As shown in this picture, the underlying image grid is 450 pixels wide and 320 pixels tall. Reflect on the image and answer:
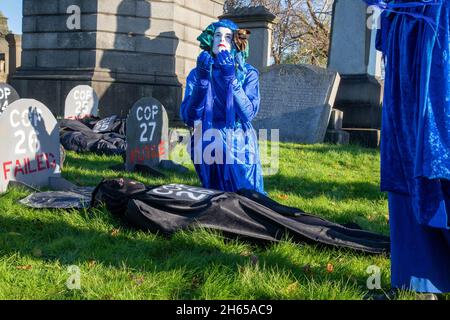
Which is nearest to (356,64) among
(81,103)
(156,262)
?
(81,103)

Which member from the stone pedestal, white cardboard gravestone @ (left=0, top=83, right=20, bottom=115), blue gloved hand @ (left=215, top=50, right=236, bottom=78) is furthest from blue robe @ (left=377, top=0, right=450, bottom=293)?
the stone pedestal

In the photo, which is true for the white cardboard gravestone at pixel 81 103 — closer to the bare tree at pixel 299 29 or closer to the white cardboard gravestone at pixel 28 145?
the white cardboard gravestone at pixel 28 145

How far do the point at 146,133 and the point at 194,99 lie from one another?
9.37 feet

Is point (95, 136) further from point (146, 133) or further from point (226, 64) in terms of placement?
point (226, 64)

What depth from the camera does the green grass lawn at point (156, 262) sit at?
284 centimetres

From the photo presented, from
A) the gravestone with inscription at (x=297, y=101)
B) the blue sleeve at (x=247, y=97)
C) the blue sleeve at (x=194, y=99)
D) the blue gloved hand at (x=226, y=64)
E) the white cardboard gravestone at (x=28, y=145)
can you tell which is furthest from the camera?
the gravestone with inscription at (x=297, y=101)

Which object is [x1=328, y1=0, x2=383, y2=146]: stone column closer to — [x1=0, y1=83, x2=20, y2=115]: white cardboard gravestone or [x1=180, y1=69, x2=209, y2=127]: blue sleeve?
[x1=0, y1=83, x2=20, y2=115]: white cardboard gravestone

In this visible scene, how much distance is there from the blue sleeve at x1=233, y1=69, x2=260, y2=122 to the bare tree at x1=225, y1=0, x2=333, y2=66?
28441 millimetres

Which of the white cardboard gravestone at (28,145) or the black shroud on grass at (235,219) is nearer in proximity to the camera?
the black shroud on grass at (235,219)

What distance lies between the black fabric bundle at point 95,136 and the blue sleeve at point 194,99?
142 inches

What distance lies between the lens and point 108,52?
14.1 m

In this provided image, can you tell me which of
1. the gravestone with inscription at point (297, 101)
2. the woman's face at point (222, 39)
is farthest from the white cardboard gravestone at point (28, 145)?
the gravestone with inscription at point (297, 101)

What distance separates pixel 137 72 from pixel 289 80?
5.09 meters
